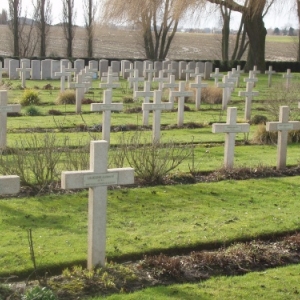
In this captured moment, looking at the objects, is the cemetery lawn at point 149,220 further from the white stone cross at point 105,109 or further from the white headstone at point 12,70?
the white headstone at point 12,70

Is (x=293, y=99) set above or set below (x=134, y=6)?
below

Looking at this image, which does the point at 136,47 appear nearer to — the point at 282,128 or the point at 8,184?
the point at 282,128

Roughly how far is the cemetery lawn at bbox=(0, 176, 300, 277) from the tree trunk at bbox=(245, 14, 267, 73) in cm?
2520

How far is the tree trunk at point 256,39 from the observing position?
111ft

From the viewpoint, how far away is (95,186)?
5785 mm

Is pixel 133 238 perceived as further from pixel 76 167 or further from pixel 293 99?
pixel 293 99

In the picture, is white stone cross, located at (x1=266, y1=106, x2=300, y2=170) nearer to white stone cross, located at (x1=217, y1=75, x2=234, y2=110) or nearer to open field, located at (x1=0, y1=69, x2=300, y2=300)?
open field, located at (x1=0, y1=69, x2=300, y2=300)

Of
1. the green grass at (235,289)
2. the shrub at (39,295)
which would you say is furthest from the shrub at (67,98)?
the shrub at (39,295)

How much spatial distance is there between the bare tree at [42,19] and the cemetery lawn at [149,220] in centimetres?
3428

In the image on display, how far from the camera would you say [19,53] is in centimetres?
4216

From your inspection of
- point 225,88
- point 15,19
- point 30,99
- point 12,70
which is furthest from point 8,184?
point 15,19

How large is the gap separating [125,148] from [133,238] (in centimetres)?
264

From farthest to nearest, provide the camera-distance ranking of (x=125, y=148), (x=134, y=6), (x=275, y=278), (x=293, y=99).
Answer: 1. (x=134, y=6)
2. (x=293, y=99)
3. (x=125, y=148)
4. (x=275, y=278)

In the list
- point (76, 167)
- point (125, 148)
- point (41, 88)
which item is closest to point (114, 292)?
point (76, 167)
